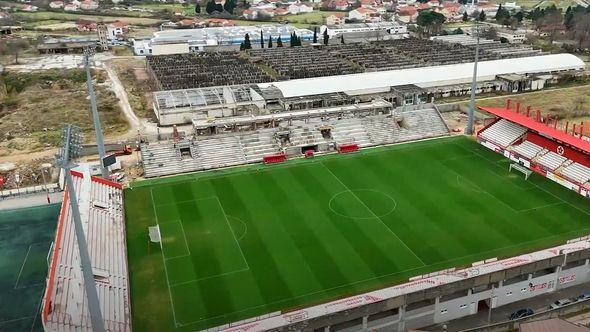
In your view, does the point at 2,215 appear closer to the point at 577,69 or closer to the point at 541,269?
the point at 541,269

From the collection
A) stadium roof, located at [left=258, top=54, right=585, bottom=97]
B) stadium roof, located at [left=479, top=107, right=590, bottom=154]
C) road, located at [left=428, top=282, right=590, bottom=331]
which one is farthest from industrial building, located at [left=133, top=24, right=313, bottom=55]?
road, located at [left=428, top=282, right=590, bottom=331]

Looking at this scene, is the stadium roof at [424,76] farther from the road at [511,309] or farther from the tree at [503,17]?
the tree at [503,17]

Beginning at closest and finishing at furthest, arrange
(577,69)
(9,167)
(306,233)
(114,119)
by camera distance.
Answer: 1. (306,233)
2. (9,167)
3. (114,119)
4. (577,69)

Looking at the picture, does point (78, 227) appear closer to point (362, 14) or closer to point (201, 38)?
point (201, 38)

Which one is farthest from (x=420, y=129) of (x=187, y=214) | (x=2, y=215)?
(x=2, y=215)

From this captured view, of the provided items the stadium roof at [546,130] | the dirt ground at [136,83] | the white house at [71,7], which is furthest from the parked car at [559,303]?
the white house at [71,7]
